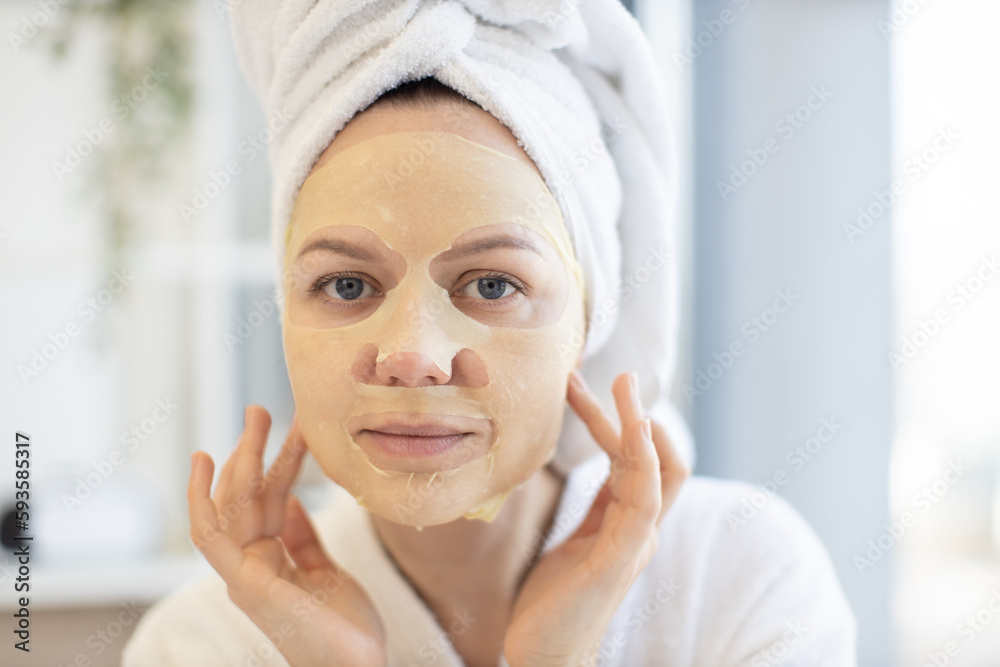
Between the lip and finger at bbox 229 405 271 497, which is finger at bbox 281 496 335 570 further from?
the lip

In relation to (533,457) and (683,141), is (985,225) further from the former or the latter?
(533,457)

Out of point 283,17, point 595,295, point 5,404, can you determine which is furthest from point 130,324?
point 595,295

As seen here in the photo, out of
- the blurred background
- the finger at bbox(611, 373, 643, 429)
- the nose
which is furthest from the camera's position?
the blurred background

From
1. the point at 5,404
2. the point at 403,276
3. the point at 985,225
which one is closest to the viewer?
the point at 403,276

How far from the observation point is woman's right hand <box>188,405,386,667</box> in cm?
70

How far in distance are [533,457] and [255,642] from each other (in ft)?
1.44

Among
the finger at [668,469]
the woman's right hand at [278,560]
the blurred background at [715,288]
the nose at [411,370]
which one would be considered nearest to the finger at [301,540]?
the woman's right hand at [278,560]

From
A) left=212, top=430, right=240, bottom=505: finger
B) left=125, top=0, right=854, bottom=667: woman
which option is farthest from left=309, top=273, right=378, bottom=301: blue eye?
left=212, top=430, right=240, bottom=505: finger

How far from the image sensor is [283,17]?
729 mm

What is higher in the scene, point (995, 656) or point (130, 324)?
point (130, 324)

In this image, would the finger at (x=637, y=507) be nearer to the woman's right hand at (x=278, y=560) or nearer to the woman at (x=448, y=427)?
the woman at (x=448, y=427)

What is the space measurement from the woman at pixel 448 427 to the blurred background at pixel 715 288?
1.80 ft

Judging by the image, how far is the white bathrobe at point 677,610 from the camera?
0.82 metres

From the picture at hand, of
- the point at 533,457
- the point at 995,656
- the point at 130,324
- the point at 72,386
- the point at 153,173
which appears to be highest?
the point at 153,173
